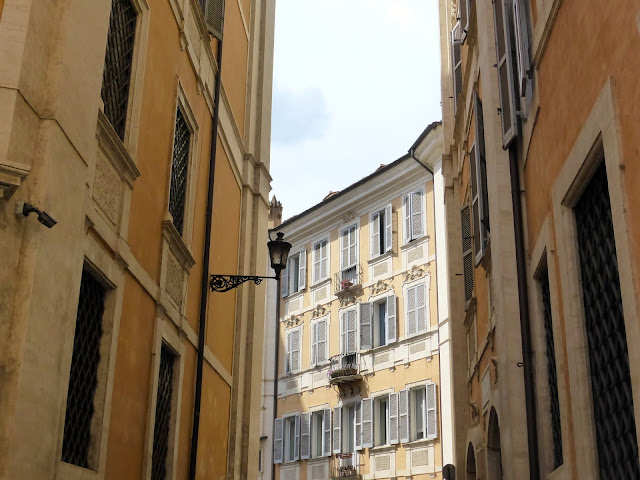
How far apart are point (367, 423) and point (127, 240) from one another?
19755mm

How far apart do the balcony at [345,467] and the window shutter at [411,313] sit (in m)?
4.19

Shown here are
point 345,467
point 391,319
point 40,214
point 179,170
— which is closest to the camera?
point 40,214

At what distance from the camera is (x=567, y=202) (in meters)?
7.10

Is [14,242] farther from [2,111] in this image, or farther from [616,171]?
[616,171]

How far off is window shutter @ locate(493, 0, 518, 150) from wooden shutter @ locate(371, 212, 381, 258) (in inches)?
712

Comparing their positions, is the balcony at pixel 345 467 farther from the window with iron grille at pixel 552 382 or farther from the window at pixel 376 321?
the window with iron grille at pixel 552 382

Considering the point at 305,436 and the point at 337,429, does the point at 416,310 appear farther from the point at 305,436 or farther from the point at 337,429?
the point at 305,436

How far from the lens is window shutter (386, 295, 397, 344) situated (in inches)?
1068

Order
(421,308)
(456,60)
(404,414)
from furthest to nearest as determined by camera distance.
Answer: (421,308) < (404,414) < (456,60)

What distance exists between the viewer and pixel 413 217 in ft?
89.6

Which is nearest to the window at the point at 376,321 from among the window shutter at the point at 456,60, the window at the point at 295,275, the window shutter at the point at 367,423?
the window shutter at the point at 367,423

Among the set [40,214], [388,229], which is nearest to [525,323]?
[40,214]

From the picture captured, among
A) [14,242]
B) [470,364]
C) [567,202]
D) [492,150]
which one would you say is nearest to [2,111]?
[14,242]

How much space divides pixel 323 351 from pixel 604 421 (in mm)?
23862
